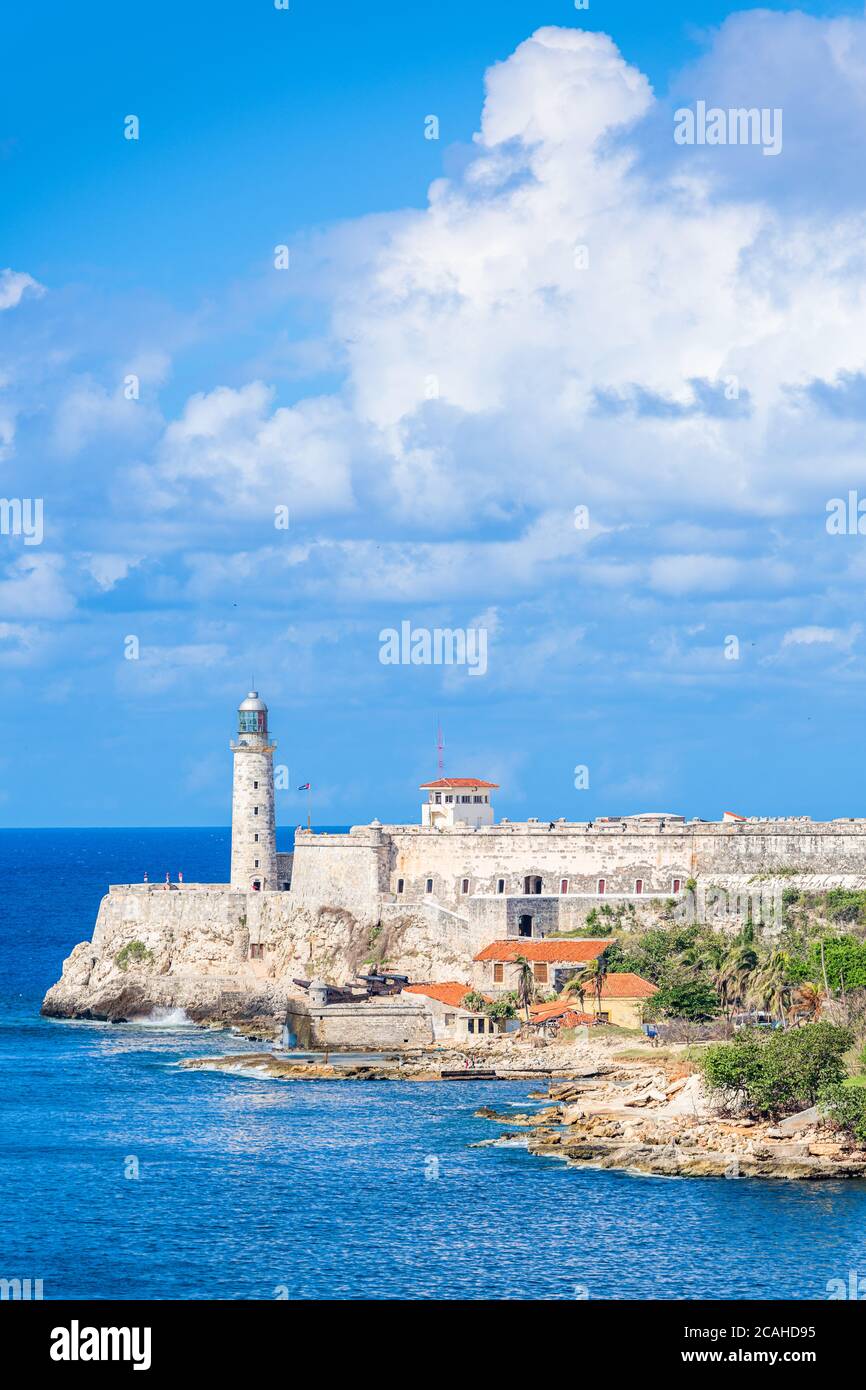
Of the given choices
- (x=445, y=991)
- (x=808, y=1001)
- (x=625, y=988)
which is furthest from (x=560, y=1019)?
(x=808, y=1001)

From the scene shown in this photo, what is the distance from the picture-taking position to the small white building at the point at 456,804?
76.4m

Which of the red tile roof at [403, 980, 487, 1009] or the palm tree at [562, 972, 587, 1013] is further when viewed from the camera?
the red tile roof at [403, 980, 487, 1009]

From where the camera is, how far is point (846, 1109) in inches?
1751

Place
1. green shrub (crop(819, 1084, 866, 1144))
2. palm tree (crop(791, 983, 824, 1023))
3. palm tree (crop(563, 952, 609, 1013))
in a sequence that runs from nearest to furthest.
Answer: green shrub (crop(819, 1084, 866, 1144)), palm tree (crop(791, 983, 824, 1023)), palm tree (crop(563, 952, 609, 1013))

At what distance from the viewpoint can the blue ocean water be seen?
3559 cm

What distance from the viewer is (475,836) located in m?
72.9

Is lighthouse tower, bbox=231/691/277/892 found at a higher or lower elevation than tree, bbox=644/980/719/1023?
higher

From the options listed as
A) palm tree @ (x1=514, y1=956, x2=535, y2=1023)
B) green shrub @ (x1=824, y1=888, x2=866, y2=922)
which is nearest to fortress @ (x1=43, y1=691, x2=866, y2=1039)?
green shrub @ (x1=824, y1=888, x2=866, y2=922)

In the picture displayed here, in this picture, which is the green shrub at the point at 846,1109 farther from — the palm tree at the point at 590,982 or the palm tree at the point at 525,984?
the palm tree at the point at 525,984

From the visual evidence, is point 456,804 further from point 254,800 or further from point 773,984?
point 773,984

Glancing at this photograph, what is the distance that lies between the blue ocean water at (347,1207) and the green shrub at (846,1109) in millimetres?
2279

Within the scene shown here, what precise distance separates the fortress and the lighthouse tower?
0.05m

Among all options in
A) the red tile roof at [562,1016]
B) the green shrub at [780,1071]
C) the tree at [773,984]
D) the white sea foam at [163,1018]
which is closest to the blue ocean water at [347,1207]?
the green shrub at [780,1071]

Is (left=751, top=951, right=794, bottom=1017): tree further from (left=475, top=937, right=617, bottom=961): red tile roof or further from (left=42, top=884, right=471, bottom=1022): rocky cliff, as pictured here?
(left=42, top=884, right=471, bottom=1022): rocky cliff
